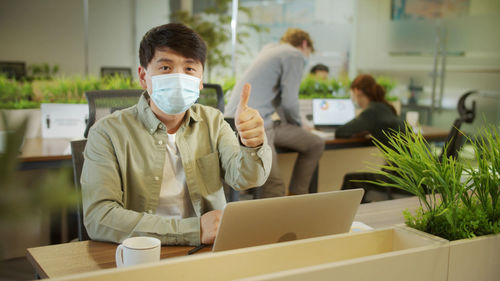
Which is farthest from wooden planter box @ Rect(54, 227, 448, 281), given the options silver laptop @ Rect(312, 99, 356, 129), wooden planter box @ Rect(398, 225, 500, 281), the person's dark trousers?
silver laptop @ Rect(312, 99, 356, 129)

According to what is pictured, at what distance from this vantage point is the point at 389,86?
15.7 ft

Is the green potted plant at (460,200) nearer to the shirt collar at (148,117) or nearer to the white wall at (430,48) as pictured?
the shirt collar at (148,117)

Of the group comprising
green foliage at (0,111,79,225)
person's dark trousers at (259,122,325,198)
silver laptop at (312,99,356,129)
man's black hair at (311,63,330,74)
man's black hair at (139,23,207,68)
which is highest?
man's black hair at (139,23,207,68)

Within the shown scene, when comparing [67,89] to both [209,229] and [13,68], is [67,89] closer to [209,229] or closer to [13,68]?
[209,229]

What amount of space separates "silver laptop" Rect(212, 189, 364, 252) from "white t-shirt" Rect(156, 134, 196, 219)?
568 mm

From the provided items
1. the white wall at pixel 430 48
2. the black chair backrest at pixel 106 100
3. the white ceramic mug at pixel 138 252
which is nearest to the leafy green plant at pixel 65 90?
the black chair backrest at pixel 106 100

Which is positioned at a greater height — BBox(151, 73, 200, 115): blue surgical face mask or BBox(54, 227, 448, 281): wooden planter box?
BBox(151, 73, 200, 115): blue surgical face mask

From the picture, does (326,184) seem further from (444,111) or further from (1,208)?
(1,208)

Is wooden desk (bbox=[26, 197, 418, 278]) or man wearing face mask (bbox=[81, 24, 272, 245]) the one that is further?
man wearing face mask (bbox=[81, 24, 272, 245])

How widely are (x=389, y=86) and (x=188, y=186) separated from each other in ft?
12.0

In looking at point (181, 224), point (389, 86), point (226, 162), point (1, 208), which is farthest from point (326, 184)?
point (1, 208)

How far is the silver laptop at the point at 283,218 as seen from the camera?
3.09 feet

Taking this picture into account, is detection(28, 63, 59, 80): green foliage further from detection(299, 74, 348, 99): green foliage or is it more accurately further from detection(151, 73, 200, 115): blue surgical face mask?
detection(151, 73, 200, 115): blue surgical face mask

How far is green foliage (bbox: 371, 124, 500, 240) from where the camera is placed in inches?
38.0
